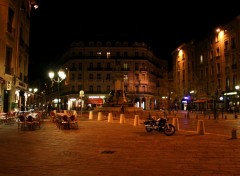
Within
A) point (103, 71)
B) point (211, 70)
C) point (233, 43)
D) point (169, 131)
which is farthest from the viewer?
point (103, 71)

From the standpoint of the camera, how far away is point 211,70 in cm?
6550

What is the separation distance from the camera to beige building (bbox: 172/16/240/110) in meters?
55.6

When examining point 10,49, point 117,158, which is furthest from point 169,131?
point 10,49

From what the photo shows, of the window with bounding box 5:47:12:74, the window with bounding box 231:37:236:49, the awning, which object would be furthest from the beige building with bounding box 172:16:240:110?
the window with bounding box 5:47:12:74

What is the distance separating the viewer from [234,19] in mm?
54531

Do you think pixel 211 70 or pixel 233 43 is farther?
pixel 211 70

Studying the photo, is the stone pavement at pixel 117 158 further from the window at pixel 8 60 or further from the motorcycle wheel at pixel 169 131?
the window at pixel 8 60

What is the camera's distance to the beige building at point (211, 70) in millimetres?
55591

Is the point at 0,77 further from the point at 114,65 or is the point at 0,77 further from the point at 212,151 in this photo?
the point at 114,65

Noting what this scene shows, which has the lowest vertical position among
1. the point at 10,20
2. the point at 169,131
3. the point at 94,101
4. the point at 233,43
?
the point at 169,131

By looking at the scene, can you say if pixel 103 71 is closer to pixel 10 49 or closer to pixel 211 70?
pixel 211 70

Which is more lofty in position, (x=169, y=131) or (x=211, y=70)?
(x=211, y=70)

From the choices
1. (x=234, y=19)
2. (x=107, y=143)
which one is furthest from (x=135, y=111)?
(x=107, y=143)

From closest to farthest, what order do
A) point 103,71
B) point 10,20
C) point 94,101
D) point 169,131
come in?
point 169,131, point 10,20, point 94,101, point 103,71
